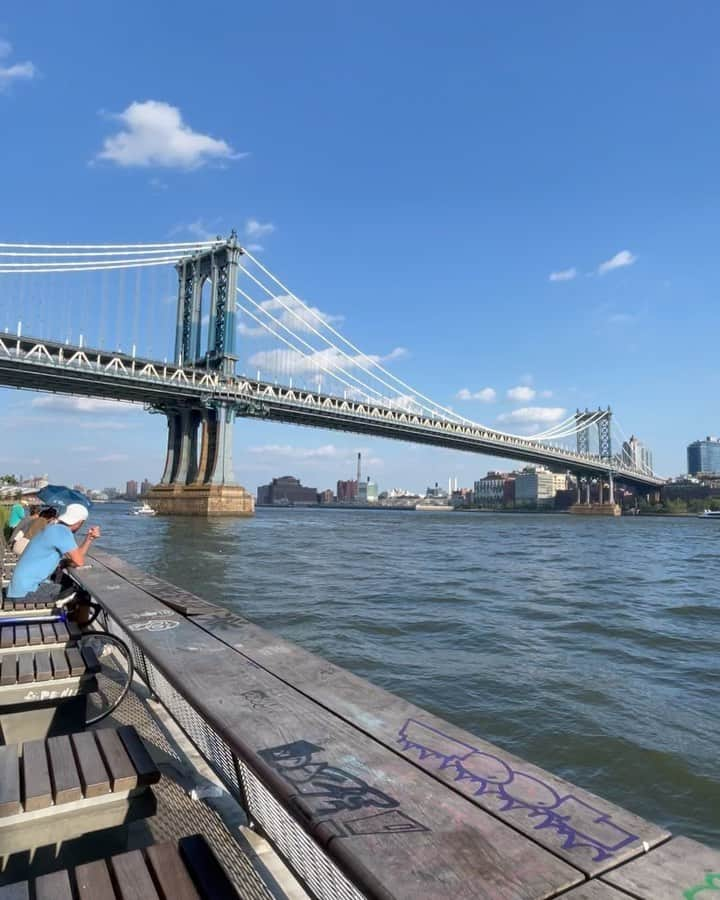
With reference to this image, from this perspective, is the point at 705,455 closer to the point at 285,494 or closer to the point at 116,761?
the point at 285,494

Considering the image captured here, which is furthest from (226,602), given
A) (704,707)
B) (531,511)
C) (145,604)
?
(531,511)

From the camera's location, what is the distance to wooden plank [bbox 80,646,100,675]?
2.65 meters

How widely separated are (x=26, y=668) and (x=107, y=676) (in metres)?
1.03

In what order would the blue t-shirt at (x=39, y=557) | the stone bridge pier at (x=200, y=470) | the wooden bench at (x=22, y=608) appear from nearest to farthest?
the blue t-shirt at (x=39, y=557) < the wooden bench at (x=22, y=608) < the stone bridge pier at (x=200, y=470)

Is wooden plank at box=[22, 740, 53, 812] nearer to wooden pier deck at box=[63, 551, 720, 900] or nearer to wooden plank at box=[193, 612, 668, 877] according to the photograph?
wooden pier deck at box=[63, 551, 720, 900]

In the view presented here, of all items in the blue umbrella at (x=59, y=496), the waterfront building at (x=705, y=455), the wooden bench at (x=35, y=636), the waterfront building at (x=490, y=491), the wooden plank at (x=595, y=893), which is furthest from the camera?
the waterfront building at (x=705, y=455)

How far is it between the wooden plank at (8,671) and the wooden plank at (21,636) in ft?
1.12

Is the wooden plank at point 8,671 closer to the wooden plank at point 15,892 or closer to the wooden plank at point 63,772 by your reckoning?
the wooden plank at point 63,772

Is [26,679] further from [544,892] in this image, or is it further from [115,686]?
[544,892]

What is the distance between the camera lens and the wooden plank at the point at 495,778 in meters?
1.10

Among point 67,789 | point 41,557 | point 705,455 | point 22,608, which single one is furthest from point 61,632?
point 705,455

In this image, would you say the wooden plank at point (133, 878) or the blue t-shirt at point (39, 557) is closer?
the wooden plank at point (133, 878)

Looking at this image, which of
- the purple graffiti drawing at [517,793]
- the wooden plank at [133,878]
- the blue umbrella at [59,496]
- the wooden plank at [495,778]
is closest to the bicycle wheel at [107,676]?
the wooden plank at [495,778]

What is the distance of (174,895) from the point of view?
1148mm
